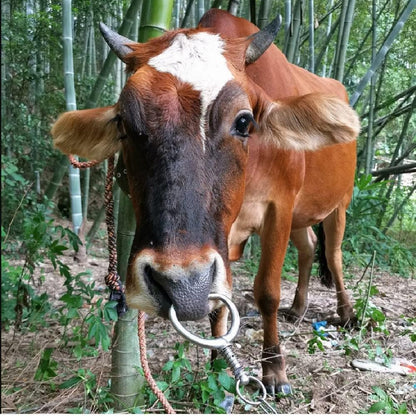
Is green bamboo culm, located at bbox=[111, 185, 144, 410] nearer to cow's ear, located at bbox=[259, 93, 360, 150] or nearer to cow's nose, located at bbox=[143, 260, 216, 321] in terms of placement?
cow's nose, located at bbox=[143, 260, 216, 321]

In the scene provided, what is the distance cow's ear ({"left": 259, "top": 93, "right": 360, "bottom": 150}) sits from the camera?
207cm

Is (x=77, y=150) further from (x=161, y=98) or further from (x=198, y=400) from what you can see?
(x=198, y=400)

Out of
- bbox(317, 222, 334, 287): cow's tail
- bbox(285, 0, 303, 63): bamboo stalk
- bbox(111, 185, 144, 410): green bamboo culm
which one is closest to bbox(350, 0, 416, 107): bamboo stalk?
bbox(285, 0, 303, 63): bamboo stalk

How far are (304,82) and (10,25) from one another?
3.52 meters

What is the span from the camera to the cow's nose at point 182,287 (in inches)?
54.7

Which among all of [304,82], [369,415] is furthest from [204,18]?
[369,415]

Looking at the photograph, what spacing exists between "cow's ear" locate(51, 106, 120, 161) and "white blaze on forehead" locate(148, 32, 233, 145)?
40 cm

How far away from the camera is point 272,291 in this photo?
8.75 ft

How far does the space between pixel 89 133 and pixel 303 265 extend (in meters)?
2.64

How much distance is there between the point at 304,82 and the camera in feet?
11.0

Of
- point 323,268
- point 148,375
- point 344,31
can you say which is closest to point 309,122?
point 148,375

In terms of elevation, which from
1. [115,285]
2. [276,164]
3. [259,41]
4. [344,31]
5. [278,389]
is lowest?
[278,389]

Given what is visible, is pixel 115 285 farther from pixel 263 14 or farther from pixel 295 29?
pixel 295 29

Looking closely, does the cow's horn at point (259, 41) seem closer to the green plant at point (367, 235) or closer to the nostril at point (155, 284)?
the nostril at point (155, 284)
